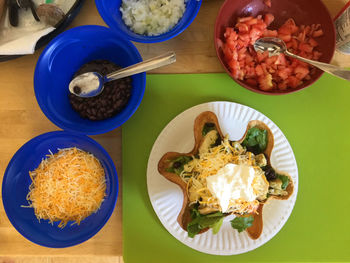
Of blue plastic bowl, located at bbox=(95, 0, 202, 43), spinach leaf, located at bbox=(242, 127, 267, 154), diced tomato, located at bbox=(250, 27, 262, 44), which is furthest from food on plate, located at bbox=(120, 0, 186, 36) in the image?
spinach leaf, located at bbox=(242, 127, 267, 154)

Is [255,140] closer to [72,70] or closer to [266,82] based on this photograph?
[266,82]

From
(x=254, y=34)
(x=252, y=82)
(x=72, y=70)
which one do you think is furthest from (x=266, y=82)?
(x=72, y=70)

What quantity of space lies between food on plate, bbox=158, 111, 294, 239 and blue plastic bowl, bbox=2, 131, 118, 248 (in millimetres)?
217

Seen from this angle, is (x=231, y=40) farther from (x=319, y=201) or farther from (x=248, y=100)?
(x=319, y=201)

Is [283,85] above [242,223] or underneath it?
above

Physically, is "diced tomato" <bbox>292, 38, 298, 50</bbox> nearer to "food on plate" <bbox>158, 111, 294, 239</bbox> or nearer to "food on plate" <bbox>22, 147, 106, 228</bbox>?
"food on plate" <bbox>158, 111, 294, 239</bbox>

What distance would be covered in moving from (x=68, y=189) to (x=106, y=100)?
1.08 ft

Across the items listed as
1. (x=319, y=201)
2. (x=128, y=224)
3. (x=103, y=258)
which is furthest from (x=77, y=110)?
(x=319, y=201)

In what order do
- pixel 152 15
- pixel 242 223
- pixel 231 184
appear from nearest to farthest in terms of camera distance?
pixel 231 184 → pixel 242 223 → pixel 152 15

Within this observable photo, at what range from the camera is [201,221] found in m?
0.87

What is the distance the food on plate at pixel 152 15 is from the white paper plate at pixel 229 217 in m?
0.32

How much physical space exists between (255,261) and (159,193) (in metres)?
0.44

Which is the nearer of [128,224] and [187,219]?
[187,219]

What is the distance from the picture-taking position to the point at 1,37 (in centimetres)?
105
